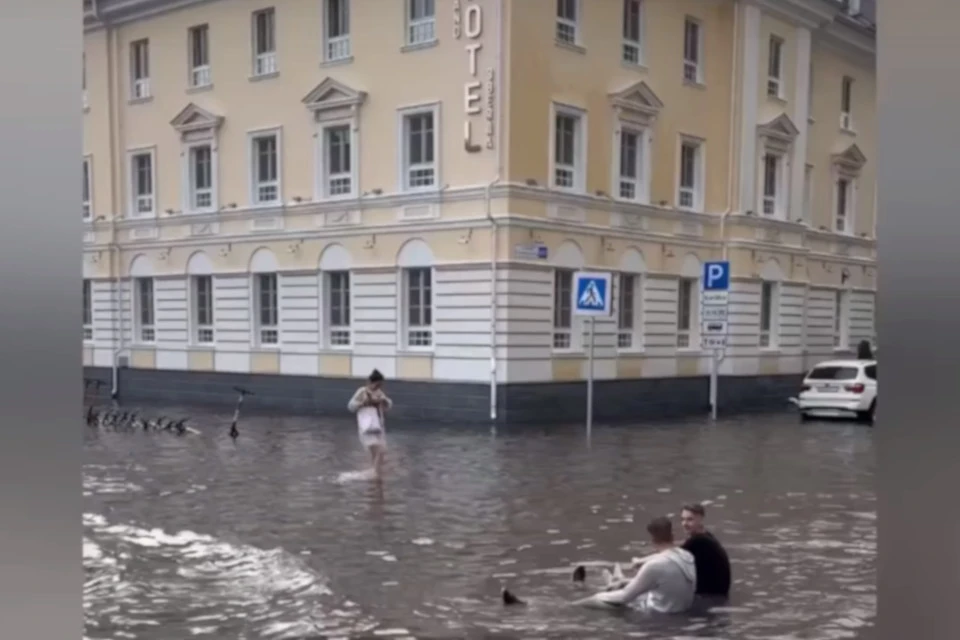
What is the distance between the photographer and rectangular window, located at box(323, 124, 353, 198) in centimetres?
1975

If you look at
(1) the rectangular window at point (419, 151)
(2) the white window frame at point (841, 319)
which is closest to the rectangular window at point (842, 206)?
(2) the white window frame at point (841, 319)

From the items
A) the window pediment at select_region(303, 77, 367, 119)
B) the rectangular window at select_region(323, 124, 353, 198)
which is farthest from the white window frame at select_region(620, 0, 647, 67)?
the rectangular window at select_region(323, 124, 353, 198)

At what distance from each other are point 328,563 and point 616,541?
268 centimetres

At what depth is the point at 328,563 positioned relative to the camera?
767cm

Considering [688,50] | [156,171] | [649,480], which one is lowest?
[649,480]

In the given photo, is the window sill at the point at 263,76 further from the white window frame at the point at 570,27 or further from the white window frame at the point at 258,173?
the white window frame at the point at 570,27

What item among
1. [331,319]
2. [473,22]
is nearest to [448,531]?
[473,22]

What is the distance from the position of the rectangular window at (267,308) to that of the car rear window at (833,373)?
11.4m

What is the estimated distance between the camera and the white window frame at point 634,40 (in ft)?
60.4

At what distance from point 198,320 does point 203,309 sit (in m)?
0.26

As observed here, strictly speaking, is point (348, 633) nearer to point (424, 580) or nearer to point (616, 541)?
point (424, 580)

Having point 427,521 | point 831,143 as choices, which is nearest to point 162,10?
point 427,521

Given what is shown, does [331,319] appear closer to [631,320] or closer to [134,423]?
[134,423]
